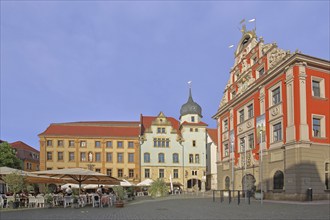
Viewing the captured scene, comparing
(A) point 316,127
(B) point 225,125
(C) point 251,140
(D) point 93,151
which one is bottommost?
(D) point 93,151

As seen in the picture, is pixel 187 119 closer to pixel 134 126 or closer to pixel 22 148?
pixel 134 126

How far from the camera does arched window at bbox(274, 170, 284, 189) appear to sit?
3264cm

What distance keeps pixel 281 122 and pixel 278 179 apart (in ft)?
17.1

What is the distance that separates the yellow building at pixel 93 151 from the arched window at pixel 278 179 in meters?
35.8

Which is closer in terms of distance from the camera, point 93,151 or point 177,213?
point 177,213

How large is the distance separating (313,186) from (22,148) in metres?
71.0

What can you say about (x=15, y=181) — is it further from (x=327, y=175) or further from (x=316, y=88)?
(x=316, y=88)

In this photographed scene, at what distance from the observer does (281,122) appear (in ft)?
109

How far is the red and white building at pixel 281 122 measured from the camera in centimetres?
3022

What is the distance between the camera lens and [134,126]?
2773 inches

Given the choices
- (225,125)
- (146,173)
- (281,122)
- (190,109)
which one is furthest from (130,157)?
(281,122)

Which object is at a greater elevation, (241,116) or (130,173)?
(241,116)

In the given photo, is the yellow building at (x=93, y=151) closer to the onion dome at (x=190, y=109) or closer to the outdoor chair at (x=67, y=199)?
the onion dome at (x=190, y=109)

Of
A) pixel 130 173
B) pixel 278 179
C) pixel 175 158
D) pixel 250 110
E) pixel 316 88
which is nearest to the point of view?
pixel 316 88
